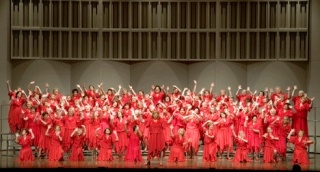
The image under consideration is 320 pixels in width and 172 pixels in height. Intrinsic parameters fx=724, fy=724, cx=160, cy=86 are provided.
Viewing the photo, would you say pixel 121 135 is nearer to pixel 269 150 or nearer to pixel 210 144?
pixel 210 144

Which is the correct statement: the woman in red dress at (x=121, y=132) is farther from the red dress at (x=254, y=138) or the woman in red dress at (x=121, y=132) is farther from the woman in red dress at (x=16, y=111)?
the red dress at (x=254, y=138)

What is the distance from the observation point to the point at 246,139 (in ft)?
65.4

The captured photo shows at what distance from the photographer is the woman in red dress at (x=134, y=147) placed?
1933cm

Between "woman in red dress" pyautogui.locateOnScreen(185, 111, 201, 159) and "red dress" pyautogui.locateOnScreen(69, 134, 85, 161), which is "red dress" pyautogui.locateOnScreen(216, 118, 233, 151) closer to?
"woman in red dress" pyautogui.locateOnScreen(185, 111, 201, 159)

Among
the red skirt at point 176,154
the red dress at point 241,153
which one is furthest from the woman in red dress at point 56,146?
the red dress at point 241,153

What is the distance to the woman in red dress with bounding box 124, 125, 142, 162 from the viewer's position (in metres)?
19.3

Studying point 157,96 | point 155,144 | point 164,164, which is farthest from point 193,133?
point 157,96

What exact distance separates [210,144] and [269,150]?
160 centimetres

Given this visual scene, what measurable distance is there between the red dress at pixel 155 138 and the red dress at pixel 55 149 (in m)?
2.46

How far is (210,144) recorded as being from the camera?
1973 centimetres

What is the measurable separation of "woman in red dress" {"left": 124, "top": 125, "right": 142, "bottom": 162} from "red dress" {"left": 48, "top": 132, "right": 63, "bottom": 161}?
1.86 metres

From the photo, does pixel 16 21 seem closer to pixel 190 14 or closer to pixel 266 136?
pixel 190 14

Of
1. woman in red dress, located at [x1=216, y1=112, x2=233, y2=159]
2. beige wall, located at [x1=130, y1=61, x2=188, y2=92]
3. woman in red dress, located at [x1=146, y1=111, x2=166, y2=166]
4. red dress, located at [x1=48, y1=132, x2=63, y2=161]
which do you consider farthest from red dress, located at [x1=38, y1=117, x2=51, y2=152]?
beige wall, located at [x1=130, y1=61, x2=188, y2=92]

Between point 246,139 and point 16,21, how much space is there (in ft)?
28.8
